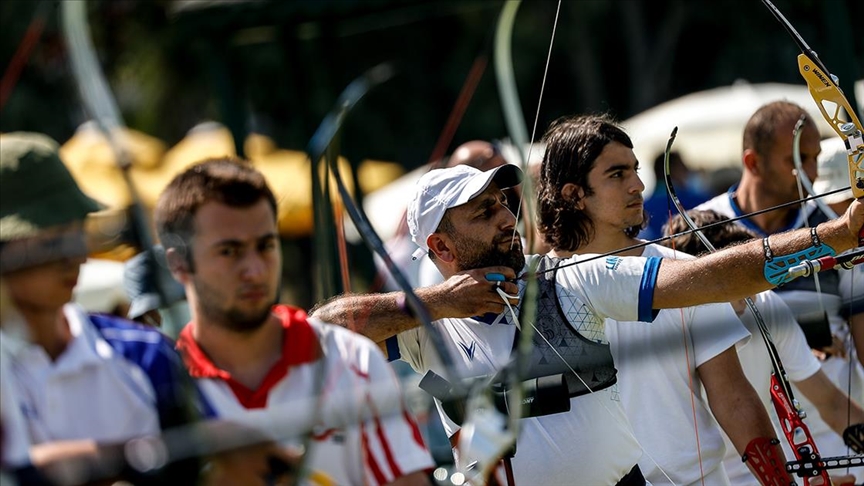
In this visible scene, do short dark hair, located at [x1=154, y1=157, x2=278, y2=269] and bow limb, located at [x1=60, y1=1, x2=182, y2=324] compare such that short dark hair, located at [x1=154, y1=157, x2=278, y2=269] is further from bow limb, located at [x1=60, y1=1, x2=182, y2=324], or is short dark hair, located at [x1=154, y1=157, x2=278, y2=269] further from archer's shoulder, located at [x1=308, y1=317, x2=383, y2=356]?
archer's shoulder, located at [x1=308, y1=317, x2=383, y2=356]

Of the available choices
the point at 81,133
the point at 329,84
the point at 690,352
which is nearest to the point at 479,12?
the point at 81,133

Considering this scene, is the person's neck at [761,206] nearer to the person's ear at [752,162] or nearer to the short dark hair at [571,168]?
the person's ear at [752,162]

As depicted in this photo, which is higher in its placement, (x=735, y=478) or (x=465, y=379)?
(x=465, y=379)

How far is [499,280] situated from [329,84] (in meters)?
4.66

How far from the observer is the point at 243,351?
99.3 inches

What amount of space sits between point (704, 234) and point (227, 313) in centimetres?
206

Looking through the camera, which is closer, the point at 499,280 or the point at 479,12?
the point at 499,280

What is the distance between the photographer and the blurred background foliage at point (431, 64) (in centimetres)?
1552

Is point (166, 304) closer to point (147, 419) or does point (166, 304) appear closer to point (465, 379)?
point (147, 419)

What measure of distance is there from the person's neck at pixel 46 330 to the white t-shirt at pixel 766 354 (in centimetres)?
208

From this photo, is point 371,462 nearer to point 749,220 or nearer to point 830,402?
point 830,402

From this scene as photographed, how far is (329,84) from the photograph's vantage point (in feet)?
25.0

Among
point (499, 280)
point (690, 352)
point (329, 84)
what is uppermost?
point (329, 84)

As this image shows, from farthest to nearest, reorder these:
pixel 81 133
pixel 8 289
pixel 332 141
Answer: pixel 81 133 → pixel 332 141 → pixel 8 289
